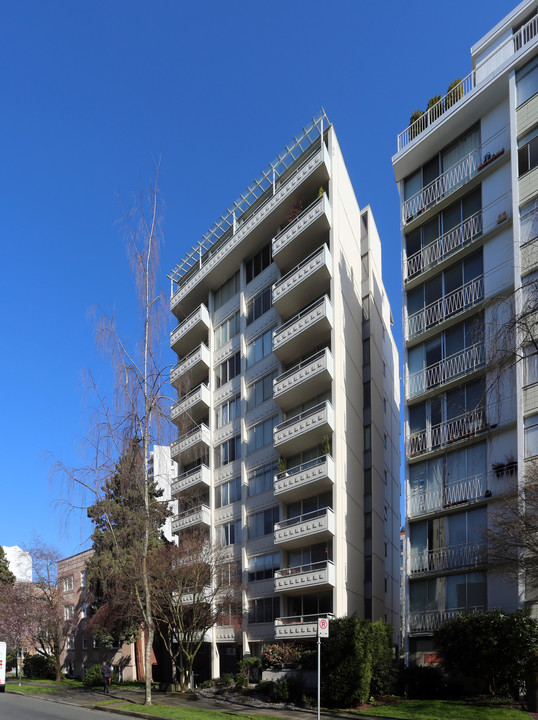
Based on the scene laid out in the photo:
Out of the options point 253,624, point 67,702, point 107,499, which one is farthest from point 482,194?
point 67,702

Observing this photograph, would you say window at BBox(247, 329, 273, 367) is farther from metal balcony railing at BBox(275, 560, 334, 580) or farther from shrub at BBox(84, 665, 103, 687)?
shrub at BBox(84, 665, 103, 687)

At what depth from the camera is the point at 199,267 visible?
5084 centimetres

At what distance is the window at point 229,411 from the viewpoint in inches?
1734

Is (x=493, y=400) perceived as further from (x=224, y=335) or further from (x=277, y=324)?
(x=224, y=335)

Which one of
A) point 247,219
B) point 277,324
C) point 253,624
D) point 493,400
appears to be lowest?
point 253,624

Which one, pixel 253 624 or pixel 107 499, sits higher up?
pixel 107 499

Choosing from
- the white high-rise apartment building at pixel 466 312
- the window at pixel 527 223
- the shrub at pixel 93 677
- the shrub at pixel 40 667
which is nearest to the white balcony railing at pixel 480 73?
the white high-rise apartment building at pixel 466 312

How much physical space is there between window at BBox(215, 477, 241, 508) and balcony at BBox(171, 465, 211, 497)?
0.93m

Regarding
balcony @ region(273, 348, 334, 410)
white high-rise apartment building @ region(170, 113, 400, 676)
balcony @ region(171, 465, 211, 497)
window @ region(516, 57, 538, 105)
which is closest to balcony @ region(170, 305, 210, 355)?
white high-rise apartment building @ region(170, 113, 400, 676)

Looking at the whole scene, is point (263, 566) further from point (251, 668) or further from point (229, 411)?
point (229, 411)

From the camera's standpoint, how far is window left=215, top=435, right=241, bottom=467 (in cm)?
4348

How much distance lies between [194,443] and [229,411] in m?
3.42

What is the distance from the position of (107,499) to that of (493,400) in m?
16.4

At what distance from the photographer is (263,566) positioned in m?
38.8
